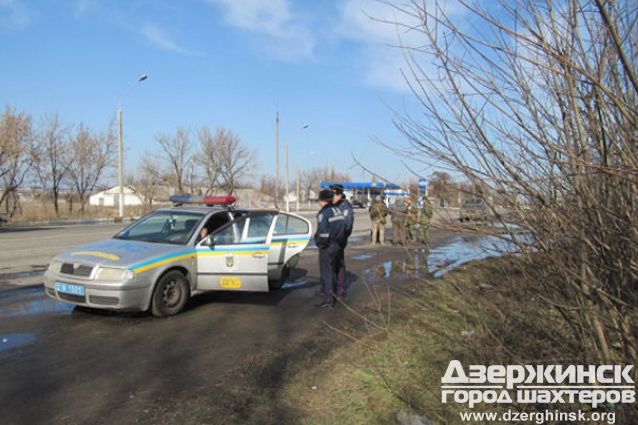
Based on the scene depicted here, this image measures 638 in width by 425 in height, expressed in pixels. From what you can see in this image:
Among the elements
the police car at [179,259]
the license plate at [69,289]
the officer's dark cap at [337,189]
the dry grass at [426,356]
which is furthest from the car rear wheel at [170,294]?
the officer's dark cap at [337,189]

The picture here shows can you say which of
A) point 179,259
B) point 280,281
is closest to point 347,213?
point 280,281

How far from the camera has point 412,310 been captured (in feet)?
21.7

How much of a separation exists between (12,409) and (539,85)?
425 centimetres

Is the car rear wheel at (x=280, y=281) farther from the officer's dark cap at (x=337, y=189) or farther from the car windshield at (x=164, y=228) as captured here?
the car windshield at (x=164, y=228)

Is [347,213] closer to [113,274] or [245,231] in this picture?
[245,231]

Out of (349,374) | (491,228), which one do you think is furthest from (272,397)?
(491,228)

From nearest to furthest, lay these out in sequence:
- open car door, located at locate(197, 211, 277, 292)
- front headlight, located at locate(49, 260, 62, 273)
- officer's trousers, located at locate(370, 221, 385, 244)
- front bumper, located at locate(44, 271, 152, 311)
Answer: front bumper, located at locate(44, 271, 152, 311), front headlight, located at locate(49, 260, 62, 273), open car door, located at locate(197, 211, 277, 292), officer's trousers, located at locate(370, 221, 385, 244)

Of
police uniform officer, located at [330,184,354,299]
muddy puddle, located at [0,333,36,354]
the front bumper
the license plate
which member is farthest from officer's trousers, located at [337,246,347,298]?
muddy puddle, located at [0,333,36,354]

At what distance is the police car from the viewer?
223 inches

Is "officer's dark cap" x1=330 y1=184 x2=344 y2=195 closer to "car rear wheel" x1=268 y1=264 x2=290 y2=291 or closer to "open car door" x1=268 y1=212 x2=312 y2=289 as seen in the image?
"open car door" x1=268 y1=212 x2=312 y2=289

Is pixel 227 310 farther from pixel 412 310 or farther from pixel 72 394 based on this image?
pixel 72 394

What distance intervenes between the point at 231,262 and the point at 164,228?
49.4 inches

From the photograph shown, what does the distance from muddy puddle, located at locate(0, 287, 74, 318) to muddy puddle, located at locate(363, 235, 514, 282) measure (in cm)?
478

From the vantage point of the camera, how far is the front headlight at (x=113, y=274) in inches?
220
